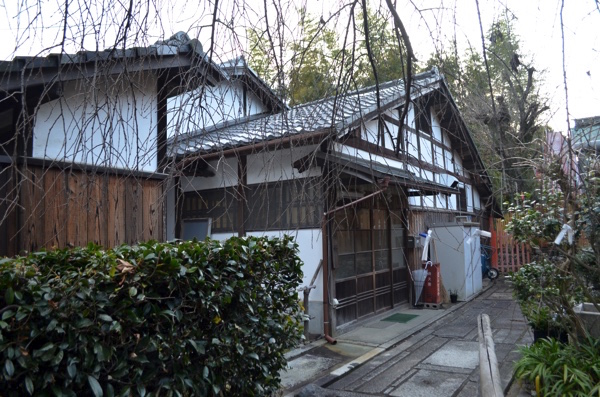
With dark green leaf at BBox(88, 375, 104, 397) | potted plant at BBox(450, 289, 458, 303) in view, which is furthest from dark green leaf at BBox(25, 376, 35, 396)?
potted plant at BBox(450, 289, 458, 303)

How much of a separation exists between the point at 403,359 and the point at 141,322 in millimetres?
5577

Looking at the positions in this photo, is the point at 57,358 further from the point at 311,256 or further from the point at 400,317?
the point at 400,317

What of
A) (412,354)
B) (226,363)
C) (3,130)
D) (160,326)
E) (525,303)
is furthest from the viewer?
(412,354)

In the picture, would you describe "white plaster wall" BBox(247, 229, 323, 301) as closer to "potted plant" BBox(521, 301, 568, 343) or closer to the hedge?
"potted plant" BBox(521, 301, 568, 343)

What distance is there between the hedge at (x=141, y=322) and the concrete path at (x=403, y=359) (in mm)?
1776

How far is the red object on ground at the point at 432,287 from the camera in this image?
1209 cm

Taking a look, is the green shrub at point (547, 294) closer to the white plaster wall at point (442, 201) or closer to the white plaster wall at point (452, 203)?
the white plaster wall at point (442, 201)

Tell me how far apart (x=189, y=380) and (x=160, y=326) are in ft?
1.62

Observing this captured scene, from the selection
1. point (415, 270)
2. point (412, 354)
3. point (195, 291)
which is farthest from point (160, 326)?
point (415, 270)

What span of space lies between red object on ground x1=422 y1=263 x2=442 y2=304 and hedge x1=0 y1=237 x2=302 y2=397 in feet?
27.6

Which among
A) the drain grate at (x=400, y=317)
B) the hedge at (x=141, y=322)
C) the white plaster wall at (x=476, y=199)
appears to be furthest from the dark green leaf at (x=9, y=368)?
the white plaster wall at (x=476, y=199)

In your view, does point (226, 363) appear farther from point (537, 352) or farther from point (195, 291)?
point (537, 352)

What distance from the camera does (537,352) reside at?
18.8 ft

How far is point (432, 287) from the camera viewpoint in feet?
39.9
